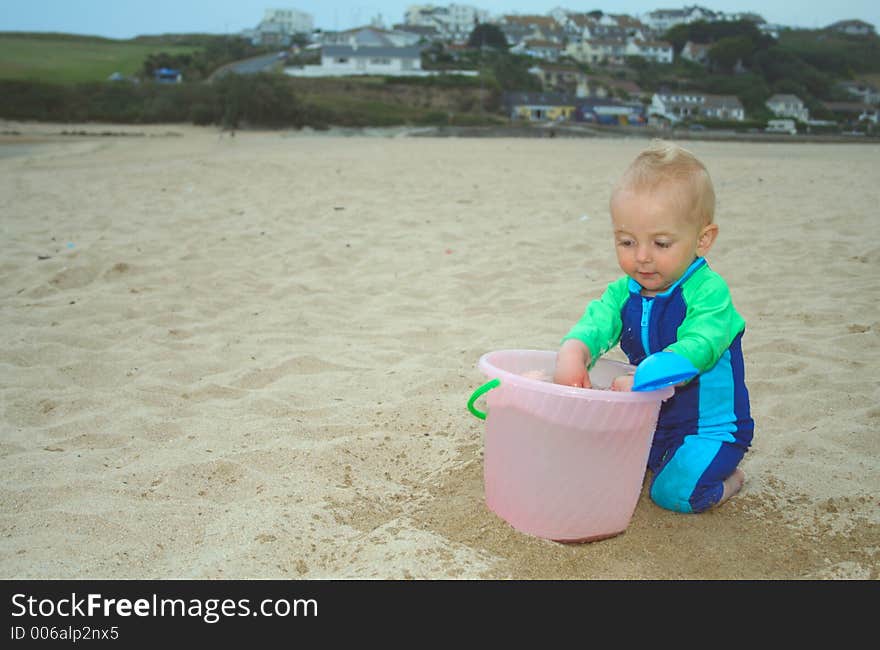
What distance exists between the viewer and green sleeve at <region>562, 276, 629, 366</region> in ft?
6.77

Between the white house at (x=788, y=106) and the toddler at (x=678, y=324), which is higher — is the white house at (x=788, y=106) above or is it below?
above

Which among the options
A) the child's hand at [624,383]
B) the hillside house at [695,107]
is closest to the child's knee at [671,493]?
the child's hand at [624,383]

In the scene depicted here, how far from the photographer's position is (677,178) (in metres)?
1.88

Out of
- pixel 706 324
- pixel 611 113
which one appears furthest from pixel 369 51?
pixel 706 324

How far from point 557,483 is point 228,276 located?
3337mm

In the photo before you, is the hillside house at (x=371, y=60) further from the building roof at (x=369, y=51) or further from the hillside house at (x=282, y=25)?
the hillside house at (x=282, y=25)

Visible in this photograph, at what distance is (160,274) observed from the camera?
4.61 metres

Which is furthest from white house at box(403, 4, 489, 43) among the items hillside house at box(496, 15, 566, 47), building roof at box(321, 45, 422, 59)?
building roof at box(321, 45, 422, 59)

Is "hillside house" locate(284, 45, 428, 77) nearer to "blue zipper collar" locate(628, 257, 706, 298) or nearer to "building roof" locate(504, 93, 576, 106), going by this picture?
"building roof" locate(504, 93, 576, 106)

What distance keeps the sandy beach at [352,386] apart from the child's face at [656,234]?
0.69 metres

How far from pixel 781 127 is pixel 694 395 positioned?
907 inches

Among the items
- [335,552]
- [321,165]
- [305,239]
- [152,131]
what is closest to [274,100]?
[152,131]

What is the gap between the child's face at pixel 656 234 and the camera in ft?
6.21
